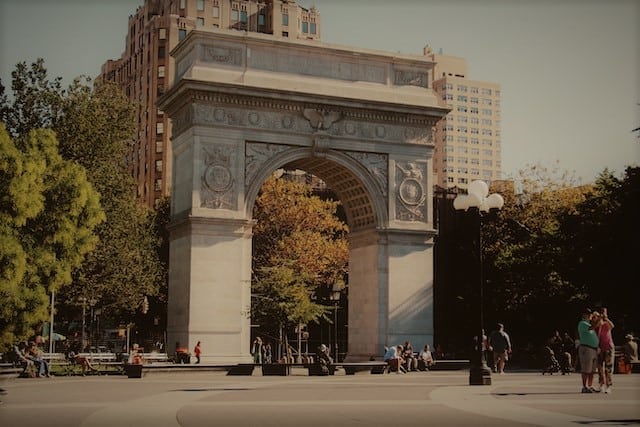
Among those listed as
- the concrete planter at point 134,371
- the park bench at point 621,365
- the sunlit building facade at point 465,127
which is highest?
the sunlit building facade at point 465,127

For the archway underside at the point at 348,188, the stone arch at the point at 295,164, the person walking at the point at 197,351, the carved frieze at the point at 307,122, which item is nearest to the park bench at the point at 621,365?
the stone arch at the point at 295,164

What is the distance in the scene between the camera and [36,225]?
35000 mm

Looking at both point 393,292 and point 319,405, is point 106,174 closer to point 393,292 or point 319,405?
point 393,292

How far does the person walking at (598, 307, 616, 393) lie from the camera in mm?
20234

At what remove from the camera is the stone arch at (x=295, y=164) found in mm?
38281

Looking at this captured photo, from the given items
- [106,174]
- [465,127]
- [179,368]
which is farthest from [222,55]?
[465,127]

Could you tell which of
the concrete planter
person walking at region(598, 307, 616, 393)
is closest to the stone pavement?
person walking at region(598, 307, 616, 393)

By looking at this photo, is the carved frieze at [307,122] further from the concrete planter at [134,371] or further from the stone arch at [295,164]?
the concrete planter at [134,371]

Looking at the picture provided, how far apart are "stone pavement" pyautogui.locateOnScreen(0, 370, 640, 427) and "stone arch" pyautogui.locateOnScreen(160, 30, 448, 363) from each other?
45.7ft

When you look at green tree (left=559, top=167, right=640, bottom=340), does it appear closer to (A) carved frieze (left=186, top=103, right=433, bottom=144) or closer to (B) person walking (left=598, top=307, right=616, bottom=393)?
(A) carved frieze (left=186, top=103, right=433, bottom=144)

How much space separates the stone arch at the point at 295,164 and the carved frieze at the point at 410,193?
56mm

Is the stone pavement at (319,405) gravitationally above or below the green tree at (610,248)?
below

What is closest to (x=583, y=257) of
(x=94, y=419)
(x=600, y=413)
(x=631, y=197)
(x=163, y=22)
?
(x=631, y=197)

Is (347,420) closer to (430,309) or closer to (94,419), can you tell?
(94,419)
